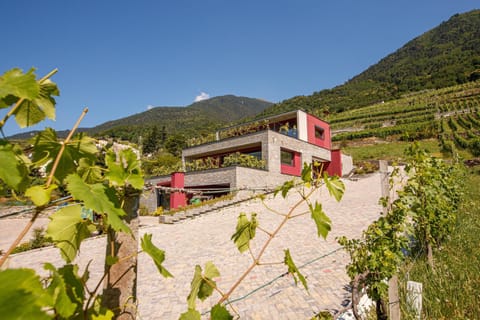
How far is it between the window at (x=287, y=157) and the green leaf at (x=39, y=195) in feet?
65.0

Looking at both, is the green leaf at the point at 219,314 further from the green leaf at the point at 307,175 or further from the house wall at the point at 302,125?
the house wall at the point at 302,125

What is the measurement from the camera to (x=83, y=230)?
708 millimetres

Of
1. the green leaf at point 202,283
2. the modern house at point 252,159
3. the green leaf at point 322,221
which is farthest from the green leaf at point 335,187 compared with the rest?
the modern house at point 252,159

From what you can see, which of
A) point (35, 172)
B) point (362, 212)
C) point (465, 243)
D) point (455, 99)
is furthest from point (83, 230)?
point (455, 99)

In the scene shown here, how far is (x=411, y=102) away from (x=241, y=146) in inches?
2646

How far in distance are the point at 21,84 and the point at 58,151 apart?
7.7 inches

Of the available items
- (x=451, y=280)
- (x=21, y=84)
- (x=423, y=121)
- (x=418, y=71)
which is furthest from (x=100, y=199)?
(x=418, y=71)

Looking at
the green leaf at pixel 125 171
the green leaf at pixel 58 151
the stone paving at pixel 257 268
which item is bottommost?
the stone paving at pixel 257 268

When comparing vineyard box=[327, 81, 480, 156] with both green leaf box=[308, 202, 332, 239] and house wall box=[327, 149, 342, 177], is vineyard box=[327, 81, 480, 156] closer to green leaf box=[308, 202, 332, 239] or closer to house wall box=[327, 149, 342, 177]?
house wall box=[327, 149, 342, 177]

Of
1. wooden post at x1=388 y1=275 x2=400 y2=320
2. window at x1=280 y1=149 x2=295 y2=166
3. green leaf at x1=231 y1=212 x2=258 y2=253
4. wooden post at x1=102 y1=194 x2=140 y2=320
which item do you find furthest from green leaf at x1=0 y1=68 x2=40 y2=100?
window at x1=280 y1=149 x2=295 y2=166

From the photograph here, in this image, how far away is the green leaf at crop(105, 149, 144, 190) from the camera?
2.24ft

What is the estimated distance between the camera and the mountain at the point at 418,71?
3482 inches

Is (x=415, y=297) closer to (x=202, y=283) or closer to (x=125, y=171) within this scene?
(x=202, y=283)

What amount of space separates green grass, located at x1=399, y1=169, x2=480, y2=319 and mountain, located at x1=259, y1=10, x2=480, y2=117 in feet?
274
